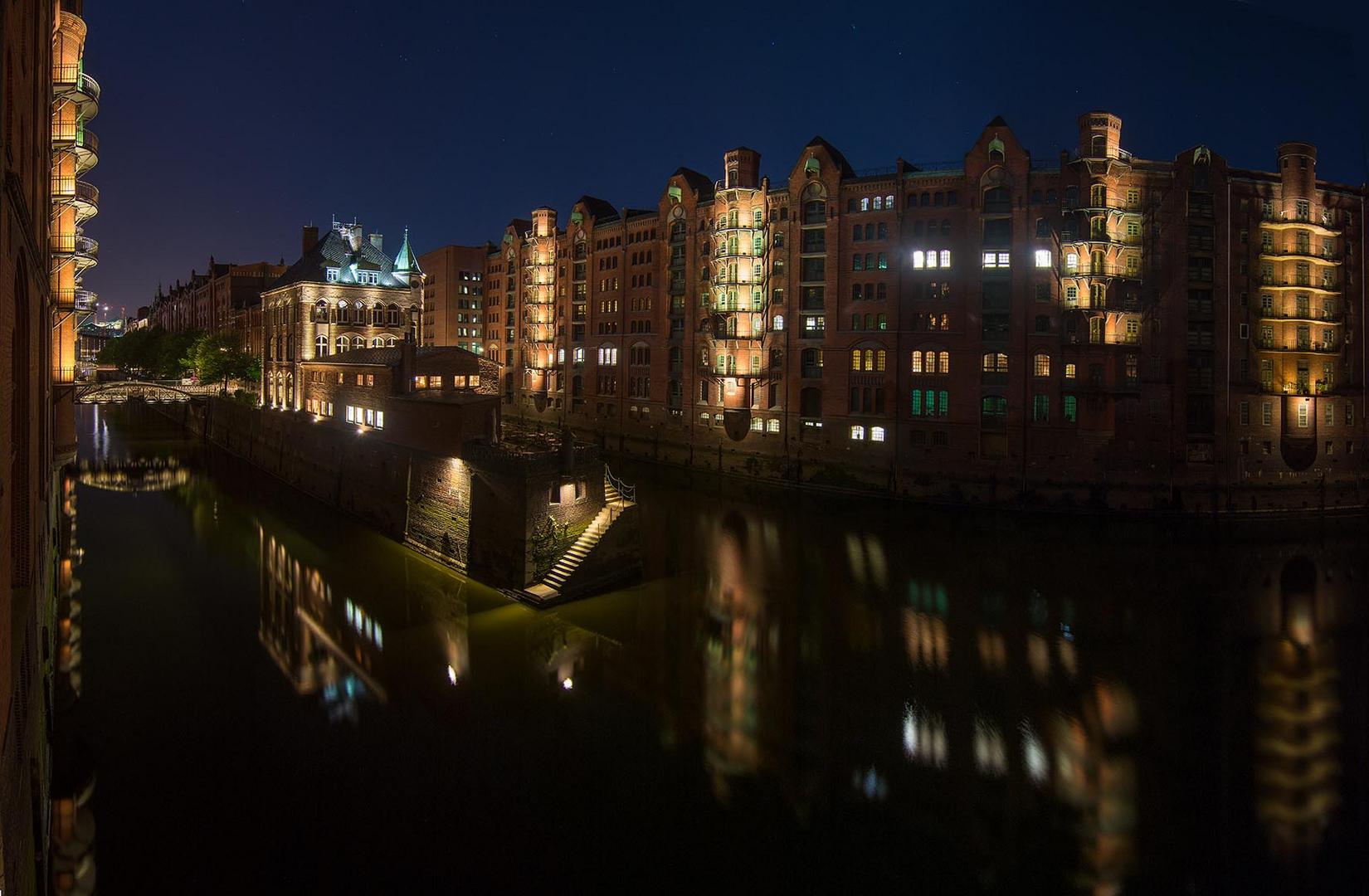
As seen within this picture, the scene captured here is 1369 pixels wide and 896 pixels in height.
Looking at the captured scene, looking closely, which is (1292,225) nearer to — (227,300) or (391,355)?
(391,355)

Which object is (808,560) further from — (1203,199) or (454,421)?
(1203,199)

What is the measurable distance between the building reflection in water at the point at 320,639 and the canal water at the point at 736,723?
0.13m

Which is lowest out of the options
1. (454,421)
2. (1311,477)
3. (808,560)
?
(808,560)

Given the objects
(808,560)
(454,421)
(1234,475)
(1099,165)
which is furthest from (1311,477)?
(454,421)

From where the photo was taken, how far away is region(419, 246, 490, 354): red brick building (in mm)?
96625

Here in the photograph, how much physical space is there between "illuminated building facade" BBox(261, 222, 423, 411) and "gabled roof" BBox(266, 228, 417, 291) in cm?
6

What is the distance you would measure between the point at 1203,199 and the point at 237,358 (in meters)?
74.4

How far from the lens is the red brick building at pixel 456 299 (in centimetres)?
9662

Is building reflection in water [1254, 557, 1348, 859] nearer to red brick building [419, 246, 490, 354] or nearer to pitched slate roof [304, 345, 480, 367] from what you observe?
pitched slate roof [304, 345, 480, 367]

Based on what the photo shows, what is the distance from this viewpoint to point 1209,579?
32.0 m

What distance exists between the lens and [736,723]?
63.9 feet

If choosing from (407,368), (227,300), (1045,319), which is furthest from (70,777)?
(227,300)

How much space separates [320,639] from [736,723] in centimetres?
1365

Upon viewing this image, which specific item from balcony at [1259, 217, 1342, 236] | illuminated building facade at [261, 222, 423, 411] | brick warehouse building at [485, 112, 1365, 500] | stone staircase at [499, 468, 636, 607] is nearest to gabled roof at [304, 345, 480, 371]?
illuminated building facade at [261, 222, 423, 411]
